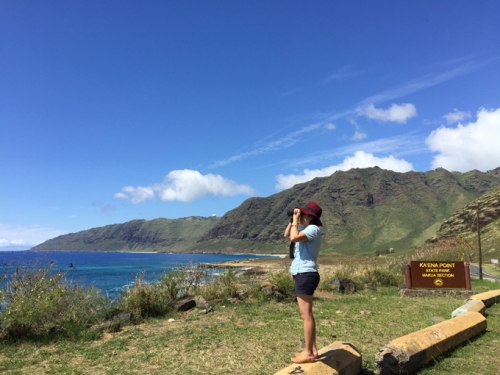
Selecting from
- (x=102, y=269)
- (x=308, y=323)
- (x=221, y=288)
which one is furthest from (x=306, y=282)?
(x=102, y=269)

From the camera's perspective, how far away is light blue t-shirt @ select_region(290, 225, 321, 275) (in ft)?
13.7

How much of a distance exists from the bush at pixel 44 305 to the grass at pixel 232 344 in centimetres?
38

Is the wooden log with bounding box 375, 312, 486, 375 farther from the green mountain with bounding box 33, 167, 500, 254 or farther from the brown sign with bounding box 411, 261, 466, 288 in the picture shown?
the green mountain with bounding box 33, 167, 500, 254

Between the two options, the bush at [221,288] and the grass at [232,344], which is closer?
the grass at [232,344]

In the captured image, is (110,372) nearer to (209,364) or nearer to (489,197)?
(209,364)

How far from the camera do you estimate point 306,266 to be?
416 centimetres

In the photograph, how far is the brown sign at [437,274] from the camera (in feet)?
43.1

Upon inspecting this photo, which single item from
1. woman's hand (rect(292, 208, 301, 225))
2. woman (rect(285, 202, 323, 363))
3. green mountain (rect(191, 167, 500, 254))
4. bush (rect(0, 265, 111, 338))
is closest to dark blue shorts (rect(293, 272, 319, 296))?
woman (rect(285, 202, 323, 363))

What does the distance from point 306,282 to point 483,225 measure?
87.2m

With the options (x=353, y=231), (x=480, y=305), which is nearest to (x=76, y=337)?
(x=480, y=305)

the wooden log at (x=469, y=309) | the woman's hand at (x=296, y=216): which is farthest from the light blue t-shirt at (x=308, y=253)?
the wooden log at (x=469, y=309)

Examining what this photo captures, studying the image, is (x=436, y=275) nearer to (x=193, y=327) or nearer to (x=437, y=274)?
(x=437, y=274)

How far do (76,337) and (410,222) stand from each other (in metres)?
148

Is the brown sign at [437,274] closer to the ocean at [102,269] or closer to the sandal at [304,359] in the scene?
the ocean at [102,269]
